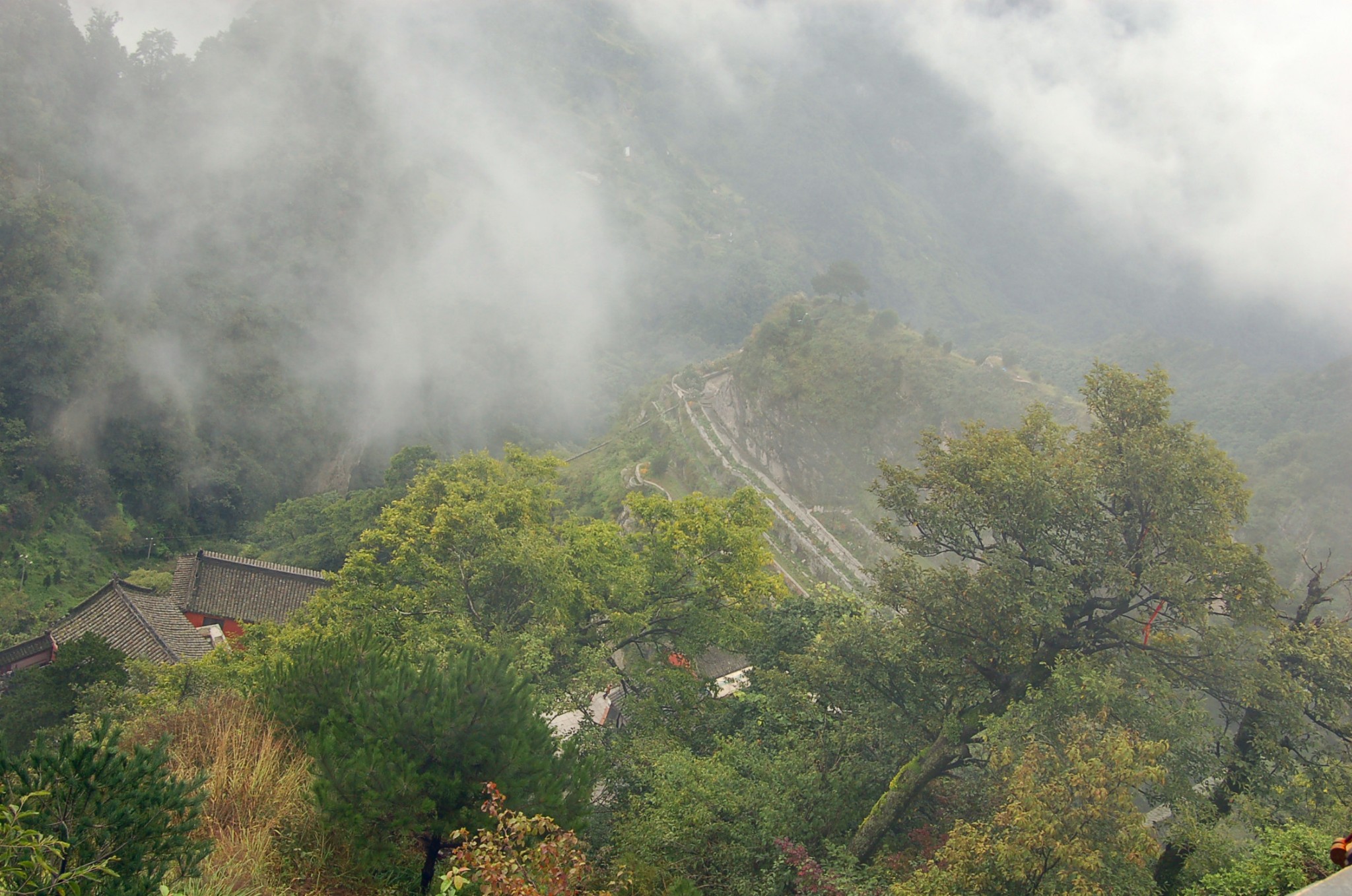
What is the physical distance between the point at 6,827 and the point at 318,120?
292ft

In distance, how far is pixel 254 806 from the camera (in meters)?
8.23

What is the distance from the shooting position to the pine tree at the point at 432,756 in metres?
7.60

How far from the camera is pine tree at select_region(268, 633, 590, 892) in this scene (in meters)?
7.60

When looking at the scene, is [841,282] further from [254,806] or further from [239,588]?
[254,806]

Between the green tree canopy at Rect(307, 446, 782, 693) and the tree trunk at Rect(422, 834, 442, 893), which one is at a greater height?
the green tree canopy at Rect(307, 446, 782, 693)

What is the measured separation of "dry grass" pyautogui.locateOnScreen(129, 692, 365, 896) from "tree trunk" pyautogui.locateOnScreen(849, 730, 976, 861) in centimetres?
848

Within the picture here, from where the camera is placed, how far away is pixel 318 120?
260 feet

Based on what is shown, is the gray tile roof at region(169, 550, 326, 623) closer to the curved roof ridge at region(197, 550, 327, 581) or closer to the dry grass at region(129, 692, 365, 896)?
the curved roof ridge at region(197, 550, 327, 581)

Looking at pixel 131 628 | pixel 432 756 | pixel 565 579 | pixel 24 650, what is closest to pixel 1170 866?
pixel 432 756

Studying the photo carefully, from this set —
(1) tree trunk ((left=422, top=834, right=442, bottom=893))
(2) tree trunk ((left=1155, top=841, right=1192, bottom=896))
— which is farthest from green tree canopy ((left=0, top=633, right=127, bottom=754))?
(2) tree trunk ((left=1155, top=841, right=1192, bottom=896))

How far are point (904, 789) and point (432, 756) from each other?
8399mm

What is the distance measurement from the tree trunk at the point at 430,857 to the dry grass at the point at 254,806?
26.1 inches

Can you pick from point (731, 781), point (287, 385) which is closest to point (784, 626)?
point (731, 781)

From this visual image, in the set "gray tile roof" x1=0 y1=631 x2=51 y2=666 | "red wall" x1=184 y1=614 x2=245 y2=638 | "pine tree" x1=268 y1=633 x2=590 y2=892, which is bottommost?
"gray tile roof" x1=0 y1=631 x2=51 y2=666
